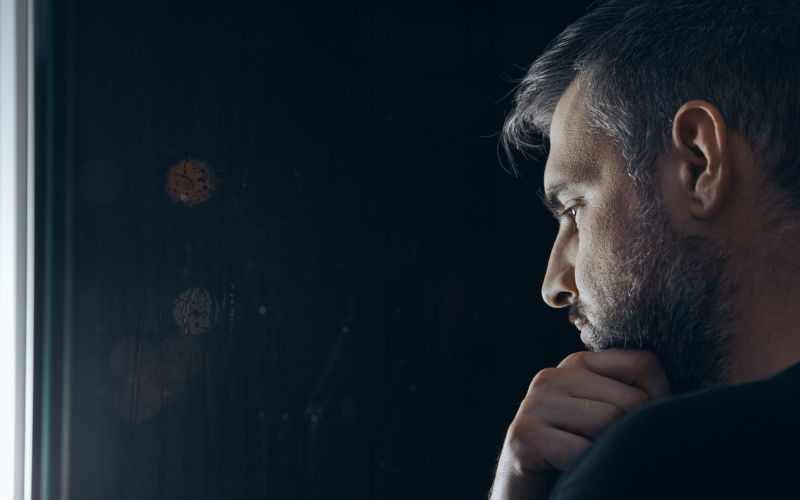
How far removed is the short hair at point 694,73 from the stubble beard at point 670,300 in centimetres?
8

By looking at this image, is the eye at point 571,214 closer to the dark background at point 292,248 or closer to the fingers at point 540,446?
the dark background at point 292,248

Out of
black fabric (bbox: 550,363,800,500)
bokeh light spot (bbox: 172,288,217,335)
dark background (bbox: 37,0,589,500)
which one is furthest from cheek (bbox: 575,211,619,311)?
bokeh light spot (bbox: 172,288,217,335)

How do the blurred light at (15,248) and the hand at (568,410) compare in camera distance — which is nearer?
the hand at (568,410)

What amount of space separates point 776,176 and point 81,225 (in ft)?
3.23

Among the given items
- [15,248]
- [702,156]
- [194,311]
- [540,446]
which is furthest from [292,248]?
[702,156]

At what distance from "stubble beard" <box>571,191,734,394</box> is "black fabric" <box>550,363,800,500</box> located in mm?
292

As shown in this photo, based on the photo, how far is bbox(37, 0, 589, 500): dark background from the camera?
3.03 feet

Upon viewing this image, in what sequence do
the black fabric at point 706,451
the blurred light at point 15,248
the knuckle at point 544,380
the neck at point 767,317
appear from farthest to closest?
the blurred light at point 15,248
the knuckle at point 544,380
the neck at point 767,317
the black fabric at point 706,451

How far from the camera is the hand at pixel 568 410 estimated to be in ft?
2.28

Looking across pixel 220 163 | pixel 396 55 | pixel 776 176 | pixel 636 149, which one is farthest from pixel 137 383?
pixel 776 176

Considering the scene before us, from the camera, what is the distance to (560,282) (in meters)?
0.91

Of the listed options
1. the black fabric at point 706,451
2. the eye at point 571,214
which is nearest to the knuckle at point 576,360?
the eye at point 571,214

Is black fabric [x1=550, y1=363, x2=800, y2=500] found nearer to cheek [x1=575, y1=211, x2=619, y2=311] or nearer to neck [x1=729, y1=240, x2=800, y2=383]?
neck [x1=729, y1=240, x2=800, y2=383]

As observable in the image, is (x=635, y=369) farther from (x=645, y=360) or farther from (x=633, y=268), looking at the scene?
(x=633, y=268)
